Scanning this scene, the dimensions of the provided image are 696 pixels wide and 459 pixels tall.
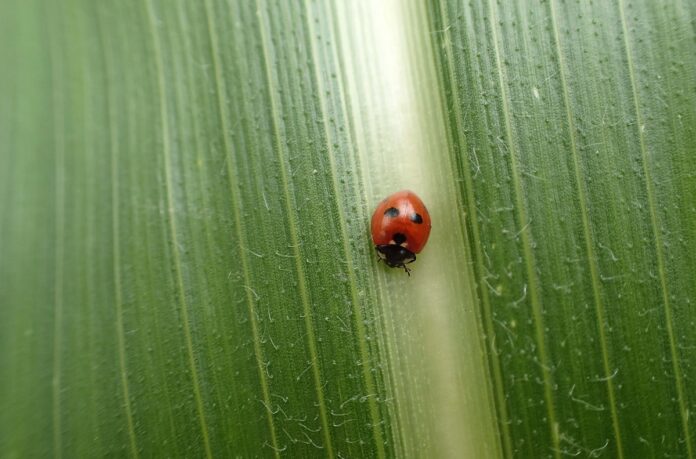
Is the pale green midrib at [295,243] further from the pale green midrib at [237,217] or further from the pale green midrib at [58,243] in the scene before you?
the pale green midrib at [58,243]

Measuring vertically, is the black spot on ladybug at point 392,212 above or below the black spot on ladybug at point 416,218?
above

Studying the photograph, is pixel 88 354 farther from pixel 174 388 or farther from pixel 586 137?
pixel 586 137

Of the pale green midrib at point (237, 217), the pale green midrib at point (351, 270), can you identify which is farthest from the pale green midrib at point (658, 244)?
the pale green midrib at point (237, 217)

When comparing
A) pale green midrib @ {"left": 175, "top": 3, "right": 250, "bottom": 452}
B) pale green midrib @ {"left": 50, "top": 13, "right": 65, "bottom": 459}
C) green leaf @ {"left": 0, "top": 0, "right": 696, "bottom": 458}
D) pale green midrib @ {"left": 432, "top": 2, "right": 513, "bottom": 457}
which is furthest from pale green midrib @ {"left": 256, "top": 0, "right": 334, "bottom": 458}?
pale green midrib @ {"left": 50, "top": 13, "right": 65, "bottom": 459}

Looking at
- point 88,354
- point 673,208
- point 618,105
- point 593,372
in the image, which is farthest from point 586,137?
point 88,354

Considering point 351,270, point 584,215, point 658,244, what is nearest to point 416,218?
point 351,270

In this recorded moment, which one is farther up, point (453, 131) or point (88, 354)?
point (453, 131)

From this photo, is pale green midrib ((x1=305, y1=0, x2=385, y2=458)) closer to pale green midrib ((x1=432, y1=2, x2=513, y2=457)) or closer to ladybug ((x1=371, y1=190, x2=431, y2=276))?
ladybug ((x1=371, y1=190, x2=431, y2=276))
